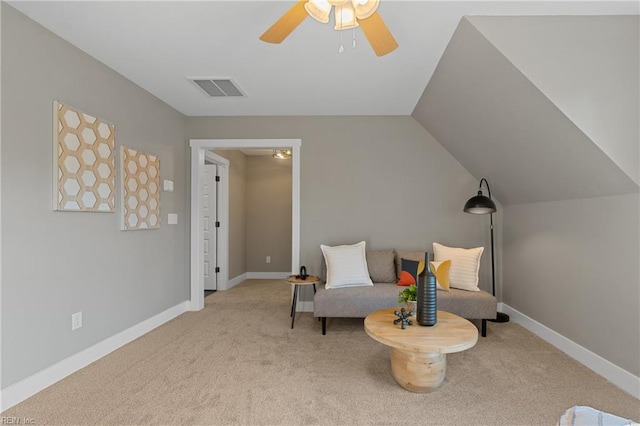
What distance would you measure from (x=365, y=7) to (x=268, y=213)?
5146 mm

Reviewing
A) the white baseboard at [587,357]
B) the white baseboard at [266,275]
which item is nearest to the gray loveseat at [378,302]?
the white baseboard at [587,357]

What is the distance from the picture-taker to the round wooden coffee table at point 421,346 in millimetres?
2047

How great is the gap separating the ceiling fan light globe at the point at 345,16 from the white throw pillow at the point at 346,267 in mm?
2422

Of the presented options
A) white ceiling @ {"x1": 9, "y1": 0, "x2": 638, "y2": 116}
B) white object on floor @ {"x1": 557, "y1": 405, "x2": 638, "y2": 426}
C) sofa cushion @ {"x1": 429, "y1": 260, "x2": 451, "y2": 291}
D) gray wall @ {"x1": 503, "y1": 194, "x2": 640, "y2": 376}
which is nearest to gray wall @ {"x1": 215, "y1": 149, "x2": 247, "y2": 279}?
white ceiling @ {"x1": 9, "y1": 0, "x2": 638, "y2": 116}

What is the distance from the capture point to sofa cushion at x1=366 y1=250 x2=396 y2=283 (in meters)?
3.84

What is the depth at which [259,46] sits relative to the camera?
257 centimetres

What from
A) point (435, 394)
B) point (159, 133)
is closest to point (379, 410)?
point (435, 394)

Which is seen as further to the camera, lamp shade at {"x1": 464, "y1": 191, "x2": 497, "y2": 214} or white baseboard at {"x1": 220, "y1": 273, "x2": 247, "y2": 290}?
white baseboard at {"x1": 220, "y1": 273, "x2": 247, "y2": 290}

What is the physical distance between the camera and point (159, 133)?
3.74 m

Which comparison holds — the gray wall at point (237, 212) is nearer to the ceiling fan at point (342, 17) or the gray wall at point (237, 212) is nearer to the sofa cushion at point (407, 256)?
the sofa cushion at point (407, 256)

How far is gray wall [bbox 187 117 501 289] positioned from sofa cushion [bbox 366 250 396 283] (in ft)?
0.89

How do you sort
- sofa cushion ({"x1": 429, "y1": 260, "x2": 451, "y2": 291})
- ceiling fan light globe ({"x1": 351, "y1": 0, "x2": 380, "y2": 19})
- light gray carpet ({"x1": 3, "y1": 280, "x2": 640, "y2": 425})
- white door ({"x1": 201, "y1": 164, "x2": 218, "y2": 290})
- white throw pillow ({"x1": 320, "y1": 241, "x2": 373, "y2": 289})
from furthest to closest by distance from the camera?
1. white door ({"x1": 201, "y1": 164, "x2": 218, "y2": 290})
2. white throw pillow ({"x1": 320, "y1": 241, "x2": 373, "y2": 289})
3. sofa cushion ({"x1": 429, "y1": 260, "x2": 451, "y2": 291})
4. light gray carpet ({"x1": 3, "y1": 280, "x2": 640, "y2": 425})
5. ceiling fan light globe ({"x1": 351, "y1": 0, "x2": 380, "y2": 19})

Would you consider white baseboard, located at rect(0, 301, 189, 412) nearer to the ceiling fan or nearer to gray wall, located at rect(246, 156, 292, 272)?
the ceiling fan

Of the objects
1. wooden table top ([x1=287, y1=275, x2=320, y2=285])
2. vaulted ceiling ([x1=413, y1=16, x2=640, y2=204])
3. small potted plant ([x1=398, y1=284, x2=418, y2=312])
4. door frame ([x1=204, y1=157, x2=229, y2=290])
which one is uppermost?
vaulted ceiling ([x1=413, y1=16, x2=640, y2=204])
